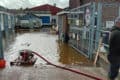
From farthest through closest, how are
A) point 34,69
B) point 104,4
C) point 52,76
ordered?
point 104,4
point 34,69
point 52,76

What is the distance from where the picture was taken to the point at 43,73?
33.9 ft

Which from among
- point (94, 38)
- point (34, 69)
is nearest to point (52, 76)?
point (34, 69)

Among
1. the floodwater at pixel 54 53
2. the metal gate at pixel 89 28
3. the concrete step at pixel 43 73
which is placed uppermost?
the metal gate at pixel 89 28

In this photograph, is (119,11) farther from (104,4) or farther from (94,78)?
(94,78)

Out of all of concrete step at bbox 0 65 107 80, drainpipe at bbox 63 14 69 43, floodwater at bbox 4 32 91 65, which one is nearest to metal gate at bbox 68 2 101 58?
floodwater at bbox 4 32 91 65

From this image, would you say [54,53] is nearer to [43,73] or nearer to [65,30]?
[65,30]

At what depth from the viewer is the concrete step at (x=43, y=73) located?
9.55 m

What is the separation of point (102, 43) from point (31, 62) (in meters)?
2.94

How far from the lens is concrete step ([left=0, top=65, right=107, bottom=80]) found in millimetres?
9547

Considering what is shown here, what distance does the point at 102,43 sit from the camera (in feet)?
39.3

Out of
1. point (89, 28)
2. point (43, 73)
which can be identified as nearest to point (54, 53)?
point (89, 28)

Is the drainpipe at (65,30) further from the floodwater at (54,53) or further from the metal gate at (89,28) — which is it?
the metal gate at (89,28)

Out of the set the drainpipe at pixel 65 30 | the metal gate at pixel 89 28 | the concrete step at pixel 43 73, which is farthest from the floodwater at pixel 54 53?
the concrete step at pixel 43 73

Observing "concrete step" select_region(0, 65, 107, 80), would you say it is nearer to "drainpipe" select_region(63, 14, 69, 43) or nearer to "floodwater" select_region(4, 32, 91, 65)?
"floodwater" select_region(4, 32, 91, 65)
